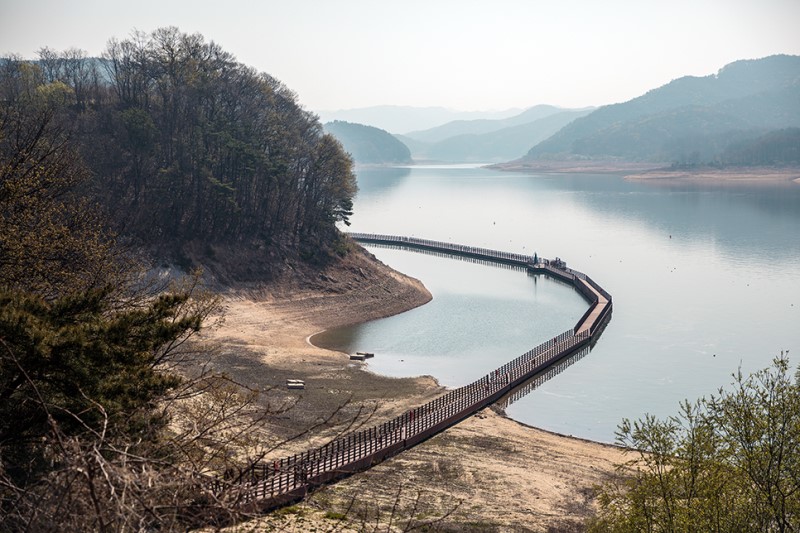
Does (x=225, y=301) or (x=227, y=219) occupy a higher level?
(x=227, y=219)

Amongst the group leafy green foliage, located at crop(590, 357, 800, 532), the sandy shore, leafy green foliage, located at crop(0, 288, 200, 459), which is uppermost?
leafy green foliage, located at crop(0, 288, 200, 459)

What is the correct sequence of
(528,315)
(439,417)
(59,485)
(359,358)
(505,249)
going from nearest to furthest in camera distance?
1. (59,485)
2. (439,417)
3. (359,358)
4. (528,315)
5. (505,249)

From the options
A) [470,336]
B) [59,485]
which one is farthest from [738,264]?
[59,485]

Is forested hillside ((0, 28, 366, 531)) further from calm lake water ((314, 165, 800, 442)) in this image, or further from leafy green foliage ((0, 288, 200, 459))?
calm lake water ((314, 165, 800, 442))

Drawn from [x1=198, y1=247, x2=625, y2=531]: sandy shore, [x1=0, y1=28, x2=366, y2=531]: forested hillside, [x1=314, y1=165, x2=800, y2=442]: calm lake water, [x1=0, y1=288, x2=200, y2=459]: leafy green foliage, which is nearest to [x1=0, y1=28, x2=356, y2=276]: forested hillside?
[x1=0, y1=28, x2=366, y2=531]: forested hillside

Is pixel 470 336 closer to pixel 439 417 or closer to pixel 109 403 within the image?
pixel 439 417

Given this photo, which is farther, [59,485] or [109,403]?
[109,403]

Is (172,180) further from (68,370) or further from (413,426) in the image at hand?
(68,370)
